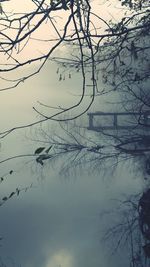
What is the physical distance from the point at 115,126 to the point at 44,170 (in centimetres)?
344

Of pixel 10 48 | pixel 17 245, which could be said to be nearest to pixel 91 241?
pixel 17 245

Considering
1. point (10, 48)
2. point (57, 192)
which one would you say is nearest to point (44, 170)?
point (57, 192)

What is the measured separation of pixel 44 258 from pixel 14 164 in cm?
602

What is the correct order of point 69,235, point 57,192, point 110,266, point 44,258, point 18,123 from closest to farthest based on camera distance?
point 110,266 → point 44,258 → point 69,235 → point 57,192 → point 18,123

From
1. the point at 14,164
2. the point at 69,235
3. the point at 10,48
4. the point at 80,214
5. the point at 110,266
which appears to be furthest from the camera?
the point at 14,164

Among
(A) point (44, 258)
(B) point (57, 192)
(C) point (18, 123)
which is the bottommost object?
(A) point (44, 258)

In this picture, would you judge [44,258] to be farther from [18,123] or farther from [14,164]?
[18,123]

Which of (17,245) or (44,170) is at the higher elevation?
(44,170)

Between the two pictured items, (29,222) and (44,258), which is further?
(29,222)

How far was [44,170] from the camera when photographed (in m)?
15.5

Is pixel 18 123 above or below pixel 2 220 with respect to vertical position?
above

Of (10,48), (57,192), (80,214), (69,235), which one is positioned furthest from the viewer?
(57,192)

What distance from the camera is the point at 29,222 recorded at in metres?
13.8

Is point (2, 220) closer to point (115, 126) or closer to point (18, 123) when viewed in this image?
point (115, 126)
